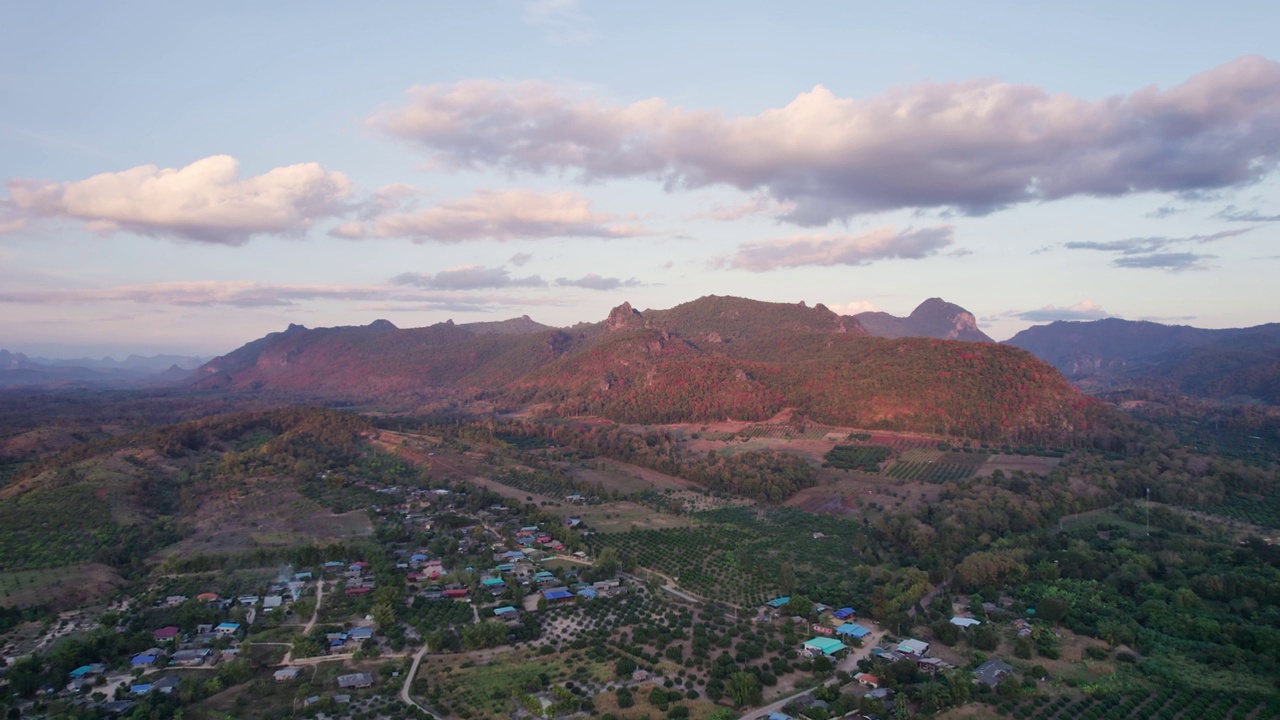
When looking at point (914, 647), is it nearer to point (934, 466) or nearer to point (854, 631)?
point (854, 631)

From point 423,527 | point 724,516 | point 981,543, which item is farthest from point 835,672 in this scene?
point 423,527

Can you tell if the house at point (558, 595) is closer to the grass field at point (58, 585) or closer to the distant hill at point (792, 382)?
the grass field at point (58, 585)

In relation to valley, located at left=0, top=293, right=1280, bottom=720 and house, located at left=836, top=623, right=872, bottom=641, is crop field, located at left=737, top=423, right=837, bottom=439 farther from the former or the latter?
house, located at left=836, top=623, right=872, bottom=641

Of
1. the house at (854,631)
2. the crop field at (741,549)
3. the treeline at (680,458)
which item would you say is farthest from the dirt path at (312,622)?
the treeline at (680,458)

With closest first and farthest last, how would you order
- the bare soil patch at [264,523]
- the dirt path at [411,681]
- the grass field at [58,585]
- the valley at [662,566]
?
the dirt path at [411,681] → the valley at [662,566] → the grass field at [58,585] → the bare soil patch at [264,523]

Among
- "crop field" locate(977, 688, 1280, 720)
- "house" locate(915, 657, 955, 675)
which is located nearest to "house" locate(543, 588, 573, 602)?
"house" locate(915, 657, 955, 675)

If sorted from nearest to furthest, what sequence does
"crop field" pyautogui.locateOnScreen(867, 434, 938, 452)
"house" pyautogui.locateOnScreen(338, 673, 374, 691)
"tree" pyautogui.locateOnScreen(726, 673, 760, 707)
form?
"tree" pyautogui.locateOnScreen(726, 673, 760, 707) → "house" pyautogui.locateOnScreen(338, 673, 374, 691) → "crop field" pyautogui.locateOnScreen(867, 434, 938, 452)

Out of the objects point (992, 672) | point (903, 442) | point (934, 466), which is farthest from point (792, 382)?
point (992, 672)
